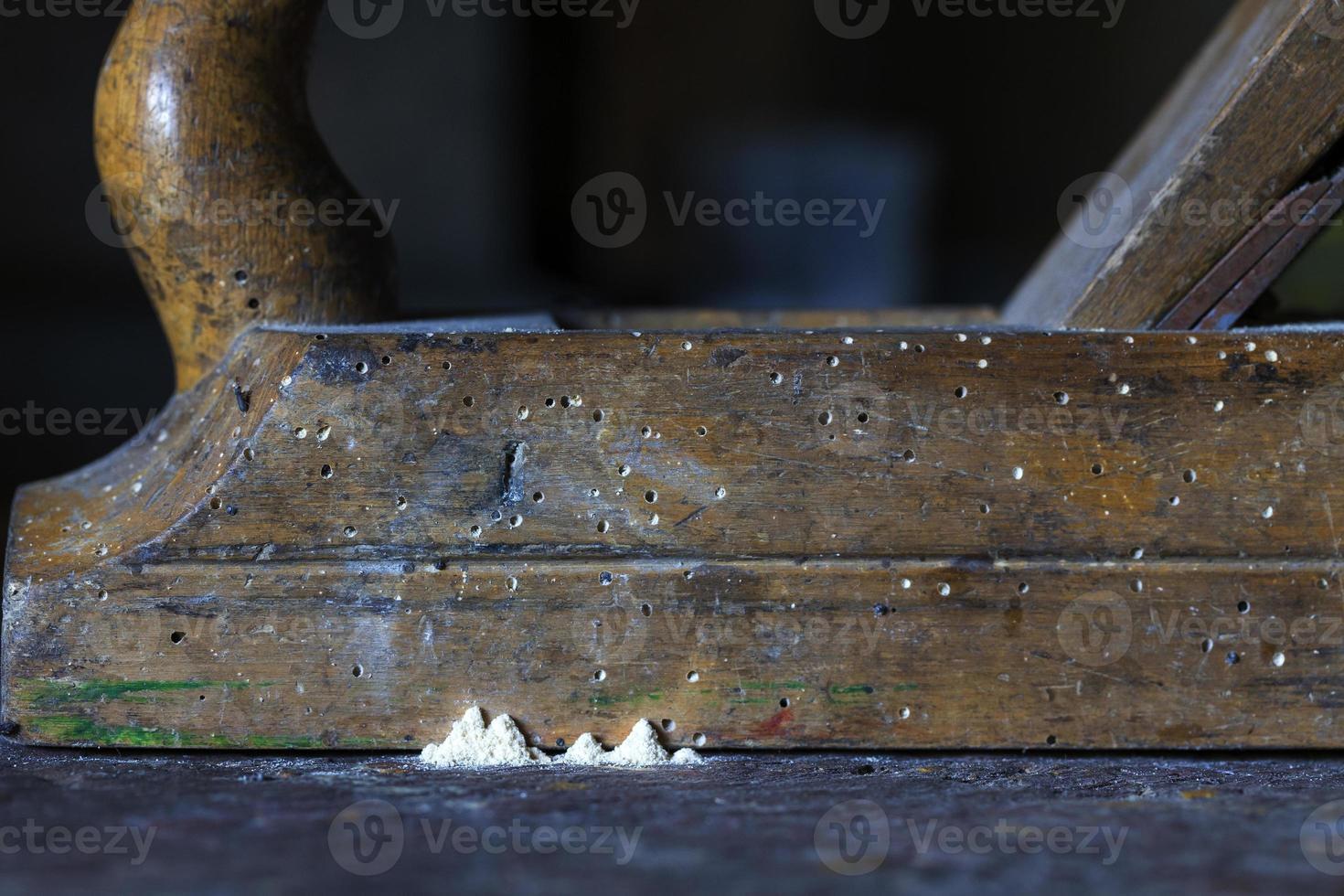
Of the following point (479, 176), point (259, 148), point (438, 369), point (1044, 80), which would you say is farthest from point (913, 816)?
point (1044, 80)

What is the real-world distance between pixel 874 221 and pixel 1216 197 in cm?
299

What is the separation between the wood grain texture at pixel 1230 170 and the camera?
3.04ft

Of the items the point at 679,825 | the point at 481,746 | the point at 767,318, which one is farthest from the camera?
the point at 767,318

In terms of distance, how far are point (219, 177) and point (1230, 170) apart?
87 centimetres

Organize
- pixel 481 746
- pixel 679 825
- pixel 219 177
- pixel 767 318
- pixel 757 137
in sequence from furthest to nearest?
pixel 757 137 < pixel 767 318 < pixel 219 177 < pixel 481 746 < pixel 679 825

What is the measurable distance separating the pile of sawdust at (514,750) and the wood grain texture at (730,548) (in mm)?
16

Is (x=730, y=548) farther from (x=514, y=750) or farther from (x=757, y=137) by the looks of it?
(x=757, y=137)

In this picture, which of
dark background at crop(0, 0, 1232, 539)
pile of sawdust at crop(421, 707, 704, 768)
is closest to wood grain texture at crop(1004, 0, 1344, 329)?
pile of sawdust at crop(421, 707, 704, 768)

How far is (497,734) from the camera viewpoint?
906mm

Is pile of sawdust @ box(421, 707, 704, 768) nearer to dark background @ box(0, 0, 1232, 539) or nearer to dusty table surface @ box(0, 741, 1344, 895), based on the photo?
dusty table surface @ box(0, 741, 1344, 895)

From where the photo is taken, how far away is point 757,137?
3830 mm

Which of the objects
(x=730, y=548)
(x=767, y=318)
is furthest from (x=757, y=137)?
(x=730, y=548)

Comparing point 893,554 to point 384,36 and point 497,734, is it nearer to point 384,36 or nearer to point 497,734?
point 497,734

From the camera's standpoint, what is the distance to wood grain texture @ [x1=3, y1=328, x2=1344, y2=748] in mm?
901
